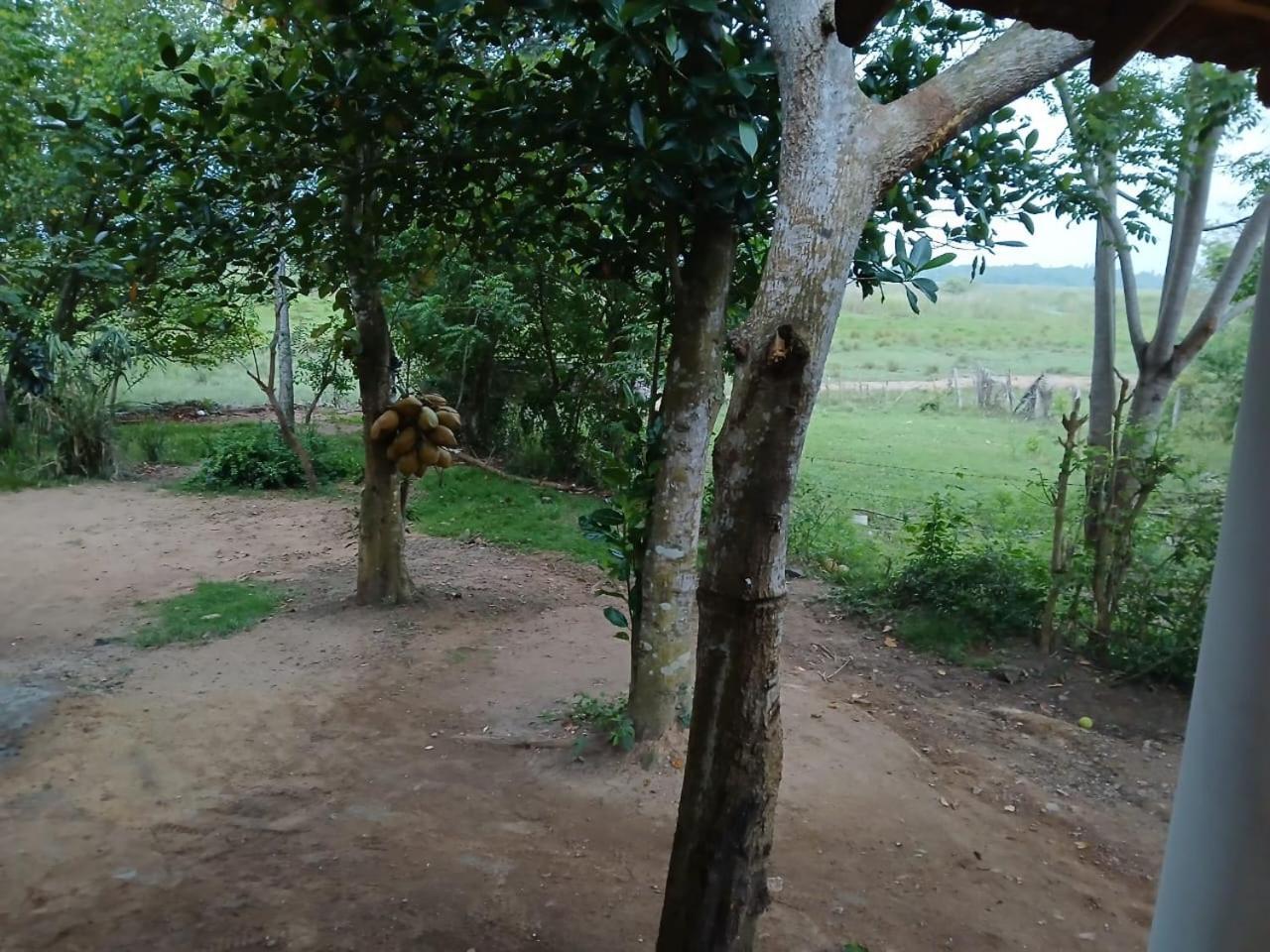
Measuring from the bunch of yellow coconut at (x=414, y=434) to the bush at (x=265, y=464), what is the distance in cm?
629

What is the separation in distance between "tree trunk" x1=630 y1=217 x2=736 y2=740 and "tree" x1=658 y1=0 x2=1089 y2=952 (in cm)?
134

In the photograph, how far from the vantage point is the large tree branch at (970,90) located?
2.37m

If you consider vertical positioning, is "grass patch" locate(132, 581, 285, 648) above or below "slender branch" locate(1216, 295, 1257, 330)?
below

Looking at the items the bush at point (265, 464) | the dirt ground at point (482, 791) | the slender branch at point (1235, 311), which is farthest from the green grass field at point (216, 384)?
the slender branch at point (1235, 311)

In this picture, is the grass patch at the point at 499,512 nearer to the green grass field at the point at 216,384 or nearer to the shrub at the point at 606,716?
the shrub at the point at 606,716

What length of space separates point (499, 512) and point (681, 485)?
6503 millimetres

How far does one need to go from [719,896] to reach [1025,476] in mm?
6005

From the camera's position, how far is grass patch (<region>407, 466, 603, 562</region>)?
364 inches

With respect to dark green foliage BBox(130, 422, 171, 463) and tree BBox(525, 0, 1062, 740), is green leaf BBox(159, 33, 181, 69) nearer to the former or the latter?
tree BBox(525, 0, 1062, 740)

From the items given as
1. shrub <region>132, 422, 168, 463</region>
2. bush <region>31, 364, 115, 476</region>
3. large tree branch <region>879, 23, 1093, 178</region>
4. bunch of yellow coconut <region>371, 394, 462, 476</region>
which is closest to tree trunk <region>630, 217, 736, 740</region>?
large tree branch <region>879, 23, 1093, 178</region>

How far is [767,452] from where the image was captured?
6.94 ft

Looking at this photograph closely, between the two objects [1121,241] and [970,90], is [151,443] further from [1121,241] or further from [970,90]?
[970,90]

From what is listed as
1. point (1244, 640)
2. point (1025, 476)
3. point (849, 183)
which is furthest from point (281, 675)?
point (1025, 476)

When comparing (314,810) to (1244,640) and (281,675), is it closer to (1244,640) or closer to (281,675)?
(281,675)
